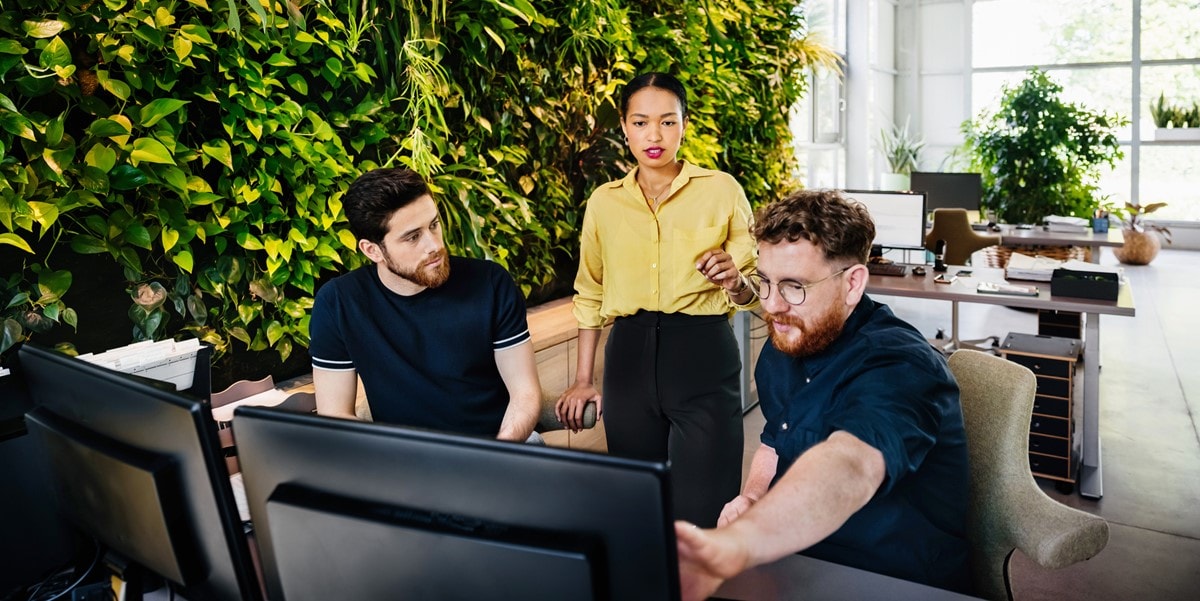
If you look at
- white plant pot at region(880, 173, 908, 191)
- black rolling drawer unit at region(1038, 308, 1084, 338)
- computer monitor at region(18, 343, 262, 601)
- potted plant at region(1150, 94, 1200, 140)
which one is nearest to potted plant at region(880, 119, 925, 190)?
white plant pot at region(880, 173, 908, 191)

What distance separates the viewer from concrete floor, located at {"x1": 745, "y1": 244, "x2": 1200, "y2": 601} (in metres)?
2.82

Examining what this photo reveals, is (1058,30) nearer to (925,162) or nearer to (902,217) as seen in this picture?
(925,162)

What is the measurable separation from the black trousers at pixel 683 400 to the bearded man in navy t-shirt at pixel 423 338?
0.50 metres

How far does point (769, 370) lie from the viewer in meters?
1.81

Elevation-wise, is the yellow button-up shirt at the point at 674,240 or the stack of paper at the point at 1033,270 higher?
the yellow button-up shirt at the point at 674,240

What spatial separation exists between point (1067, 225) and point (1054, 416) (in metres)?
3.76

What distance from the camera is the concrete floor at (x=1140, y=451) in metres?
2.82

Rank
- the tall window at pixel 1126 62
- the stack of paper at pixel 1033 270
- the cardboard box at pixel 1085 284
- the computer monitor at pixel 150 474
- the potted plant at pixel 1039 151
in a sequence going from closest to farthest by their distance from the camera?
the computer monitor at pixel 150 474, the cardboard box at pixel 1085 284, the stack of paper at pixel 1033 270, the potted plant at pixel 1039 151, the tall window at pixel 1126 62

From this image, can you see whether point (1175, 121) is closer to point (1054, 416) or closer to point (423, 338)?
point (1054, 416)

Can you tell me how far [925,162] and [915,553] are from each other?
1203 centimetres

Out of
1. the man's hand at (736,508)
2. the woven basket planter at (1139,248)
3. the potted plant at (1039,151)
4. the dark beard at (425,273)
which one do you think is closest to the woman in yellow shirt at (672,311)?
the dark beard at (425,273)

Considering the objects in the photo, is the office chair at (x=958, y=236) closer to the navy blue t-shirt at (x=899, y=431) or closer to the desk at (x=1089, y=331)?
the desk at (x=1089, y=331)

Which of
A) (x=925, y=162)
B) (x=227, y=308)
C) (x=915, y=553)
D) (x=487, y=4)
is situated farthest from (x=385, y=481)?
(x=925, y=162)

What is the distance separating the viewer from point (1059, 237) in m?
6.38
